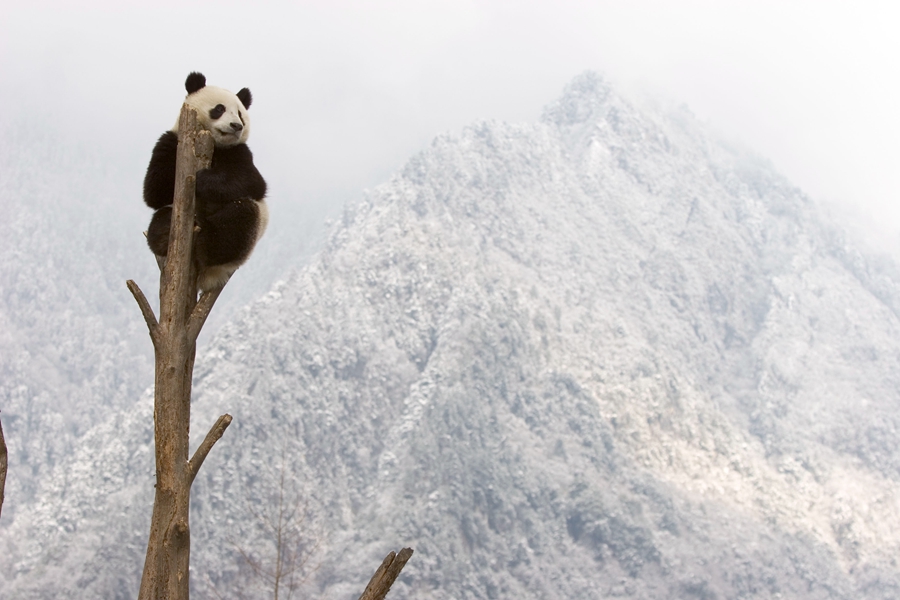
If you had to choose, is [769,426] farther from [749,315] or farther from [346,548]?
[346,548]

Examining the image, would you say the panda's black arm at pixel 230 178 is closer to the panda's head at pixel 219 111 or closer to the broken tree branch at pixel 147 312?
the panda's head at pixel 219 111

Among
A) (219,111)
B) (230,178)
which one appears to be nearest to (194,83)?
(219,111)

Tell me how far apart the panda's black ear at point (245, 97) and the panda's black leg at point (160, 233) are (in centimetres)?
95

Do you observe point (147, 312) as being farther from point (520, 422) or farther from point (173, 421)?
point (520, 422)

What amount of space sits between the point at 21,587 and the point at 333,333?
27.0 metres

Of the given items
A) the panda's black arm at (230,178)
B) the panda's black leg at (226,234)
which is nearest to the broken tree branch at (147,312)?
the panda's black leg at (226,234)

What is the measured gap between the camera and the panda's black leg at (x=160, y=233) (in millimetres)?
5137

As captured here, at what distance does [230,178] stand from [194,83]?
781 mm

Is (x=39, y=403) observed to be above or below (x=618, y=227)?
below

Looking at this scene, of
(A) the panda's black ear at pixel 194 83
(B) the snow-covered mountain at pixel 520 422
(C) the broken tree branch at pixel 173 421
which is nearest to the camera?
(C) the broken tree branch at pixel 173 421

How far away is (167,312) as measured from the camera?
4.15 meters

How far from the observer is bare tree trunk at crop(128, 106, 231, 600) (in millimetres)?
3967

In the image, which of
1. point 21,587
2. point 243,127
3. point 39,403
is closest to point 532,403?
point 21,587

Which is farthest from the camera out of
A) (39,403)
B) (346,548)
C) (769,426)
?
(39,403)
